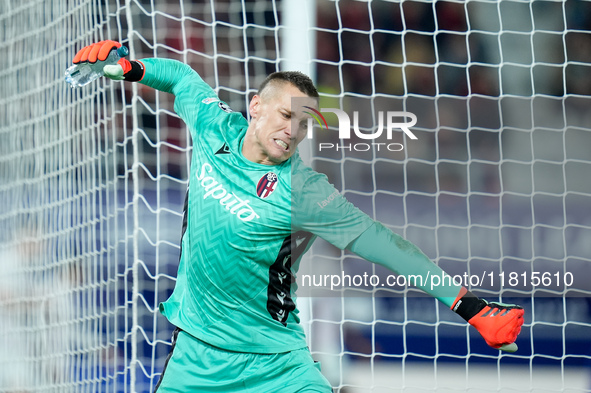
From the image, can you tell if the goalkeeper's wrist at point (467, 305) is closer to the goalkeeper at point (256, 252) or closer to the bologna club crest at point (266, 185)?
the goalkeeper at point (256, 252)

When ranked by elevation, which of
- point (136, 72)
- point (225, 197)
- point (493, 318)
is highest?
point (136, 72)

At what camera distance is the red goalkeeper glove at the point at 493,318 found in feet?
7.70

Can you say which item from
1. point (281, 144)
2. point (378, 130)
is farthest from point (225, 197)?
point (378, 130)

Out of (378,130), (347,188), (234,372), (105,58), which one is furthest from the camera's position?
(347,188)

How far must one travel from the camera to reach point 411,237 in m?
4.75

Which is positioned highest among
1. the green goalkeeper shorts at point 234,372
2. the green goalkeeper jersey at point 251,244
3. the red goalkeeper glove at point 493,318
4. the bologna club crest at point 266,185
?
the bologna club crest at point 266,185

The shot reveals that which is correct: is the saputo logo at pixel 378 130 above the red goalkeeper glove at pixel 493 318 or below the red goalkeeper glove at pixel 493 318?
above

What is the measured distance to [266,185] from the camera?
8.87 feet

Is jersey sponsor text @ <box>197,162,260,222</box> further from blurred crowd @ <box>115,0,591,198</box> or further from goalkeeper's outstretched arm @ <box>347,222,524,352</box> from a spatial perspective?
blurred crowd @ <box>115,0,591,198</box>

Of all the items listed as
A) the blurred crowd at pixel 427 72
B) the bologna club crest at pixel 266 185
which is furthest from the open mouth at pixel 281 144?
the blurred crowd at pixel 427 72

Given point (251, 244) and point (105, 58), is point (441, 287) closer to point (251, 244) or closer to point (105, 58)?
point (251, 244)

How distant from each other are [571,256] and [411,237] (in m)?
1.07

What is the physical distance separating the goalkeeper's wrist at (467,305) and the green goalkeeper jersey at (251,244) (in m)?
0.46

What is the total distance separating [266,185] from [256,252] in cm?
26
